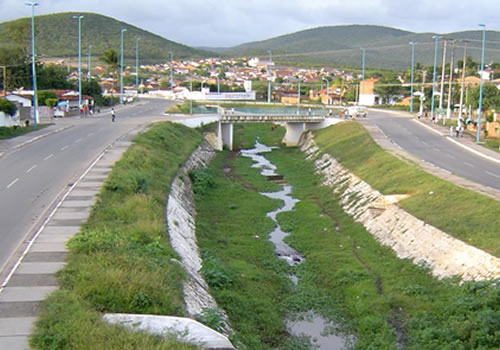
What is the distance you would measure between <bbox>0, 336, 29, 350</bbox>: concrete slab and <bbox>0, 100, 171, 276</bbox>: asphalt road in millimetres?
4244

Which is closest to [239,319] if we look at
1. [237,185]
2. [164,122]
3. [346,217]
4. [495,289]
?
[495,289]

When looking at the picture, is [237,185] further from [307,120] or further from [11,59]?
[11,59]

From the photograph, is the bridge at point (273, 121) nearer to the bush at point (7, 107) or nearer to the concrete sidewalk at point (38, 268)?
the bush at point (7, 107)

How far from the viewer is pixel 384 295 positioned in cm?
2212

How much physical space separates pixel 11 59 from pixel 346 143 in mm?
58714

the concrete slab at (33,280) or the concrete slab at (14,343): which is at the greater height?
the concrete slab at (33,280)

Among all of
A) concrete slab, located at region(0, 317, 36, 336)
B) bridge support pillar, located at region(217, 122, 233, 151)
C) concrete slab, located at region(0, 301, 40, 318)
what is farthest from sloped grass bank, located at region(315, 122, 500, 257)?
bridge support pillar, located at region(217, 122, 233, 151)

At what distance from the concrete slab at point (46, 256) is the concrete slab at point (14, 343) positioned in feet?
16.0

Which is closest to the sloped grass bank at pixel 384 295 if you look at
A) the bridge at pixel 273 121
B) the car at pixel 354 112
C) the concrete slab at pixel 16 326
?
the concrete slab at pixel 16 326

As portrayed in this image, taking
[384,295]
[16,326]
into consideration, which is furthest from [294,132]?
[16,326]

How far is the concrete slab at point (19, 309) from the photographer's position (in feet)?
46.3

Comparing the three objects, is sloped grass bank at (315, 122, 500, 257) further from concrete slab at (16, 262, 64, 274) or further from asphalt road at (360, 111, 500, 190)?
concrete slab at (16, 262, 64, 274)

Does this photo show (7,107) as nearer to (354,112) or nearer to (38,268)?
(38,268)

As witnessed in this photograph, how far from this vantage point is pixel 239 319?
19.3 metres
